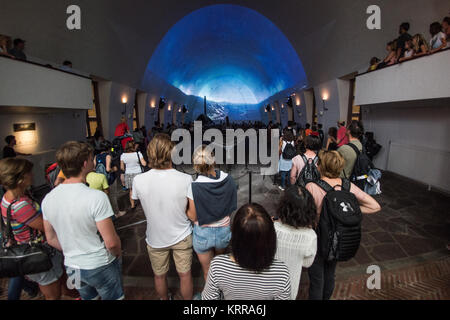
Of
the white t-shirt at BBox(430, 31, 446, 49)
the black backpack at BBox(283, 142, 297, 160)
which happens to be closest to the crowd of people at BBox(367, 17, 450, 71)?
the white t-shirt at BBox(430, 31, 446, 49)

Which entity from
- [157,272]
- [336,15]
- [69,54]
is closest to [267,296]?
[157,272]

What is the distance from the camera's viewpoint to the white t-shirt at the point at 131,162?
15.4ft

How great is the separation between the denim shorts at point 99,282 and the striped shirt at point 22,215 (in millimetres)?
591

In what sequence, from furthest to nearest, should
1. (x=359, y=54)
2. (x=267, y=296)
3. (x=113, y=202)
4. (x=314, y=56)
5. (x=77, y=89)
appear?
(x=314, y=56) → (x=359, y=54) → (x=77, y=89) → (x=113, y=202) → (x=267, y=296)

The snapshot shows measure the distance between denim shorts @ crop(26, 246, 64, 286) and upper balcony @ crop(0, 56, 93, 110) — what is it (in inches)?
196

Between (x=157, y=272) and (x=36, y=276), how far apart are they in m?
1.16

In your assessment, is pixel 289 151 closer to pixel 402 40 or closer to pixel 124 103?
pixel 402 40

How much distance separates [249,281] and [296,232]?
663mm

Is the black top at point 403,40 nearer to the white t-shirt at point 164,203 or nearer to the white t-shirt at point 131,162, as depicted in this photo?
the white t-shirt at point 164,203

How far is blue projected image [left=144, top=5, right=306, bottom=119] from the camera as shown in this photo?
15.3 meters

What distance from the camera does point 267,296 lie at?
133 centimetres

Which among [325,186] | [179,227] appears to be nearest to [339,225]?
[325,186]

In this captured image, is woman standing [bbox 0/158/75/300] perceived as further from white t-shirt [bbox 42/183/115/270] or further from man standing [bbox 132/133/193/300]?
man standing [bbox 132/133/193/300]
